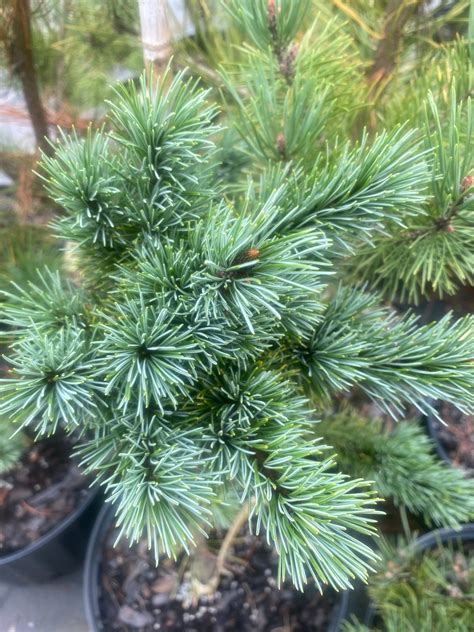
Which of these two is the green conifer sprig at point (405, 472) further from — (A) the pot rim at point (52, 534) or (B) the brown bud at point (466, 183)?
(A) the pot rim at point (52, 534)

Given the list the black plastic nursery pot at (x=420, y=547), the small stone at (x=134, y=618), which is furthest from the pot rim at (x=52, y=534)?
the black plastic nursery pot at (x=420, y=547)

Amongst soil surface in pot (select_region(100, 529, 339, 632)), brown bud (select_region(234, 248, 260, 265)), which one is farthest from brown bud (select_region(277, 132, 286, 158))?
soil surface in pot (select_region(100, 529, 339, 632))

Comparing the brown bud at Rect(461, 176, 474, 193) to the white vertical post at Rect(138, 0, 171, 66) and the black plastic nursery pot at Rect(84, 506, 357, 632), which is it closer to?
the white vertical post at Rect(138, 0, 171, 66)

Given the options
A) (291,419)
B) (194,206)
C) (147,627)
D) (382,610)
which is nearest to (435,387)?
(291,419)

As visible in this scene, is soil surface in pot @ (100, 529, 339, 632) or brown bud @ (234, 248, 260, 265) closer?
brown bud @ (234, 248, 260, 265)

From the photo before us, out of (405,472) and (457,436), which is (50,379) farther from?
(457,436)

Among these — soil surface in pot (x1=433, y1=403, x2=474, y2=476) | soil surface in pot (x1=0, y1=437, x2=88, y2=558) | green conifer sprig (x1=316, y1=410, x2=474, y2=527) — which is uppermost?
green conifer sprig (x1=316, y1=410, x2=474, y2=527)
